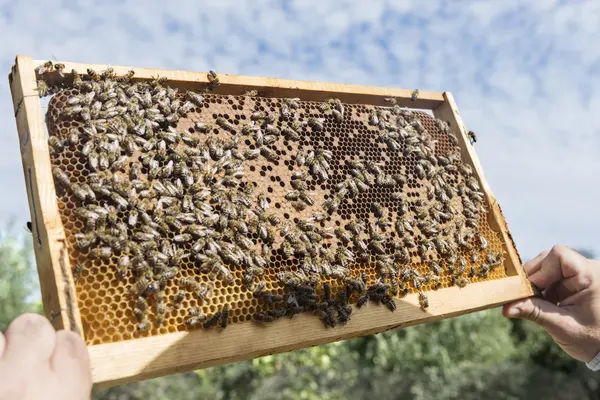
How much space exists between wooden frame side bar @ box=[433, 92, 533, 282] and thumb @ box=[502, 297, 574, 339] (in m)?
0.14

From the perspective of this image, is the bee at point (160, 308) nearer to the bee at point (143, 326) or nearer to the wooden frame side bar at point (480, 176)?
the bee at point (143, 326)

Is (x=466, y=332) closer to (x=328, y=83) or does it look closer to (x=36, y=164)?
(x=328, y=83)

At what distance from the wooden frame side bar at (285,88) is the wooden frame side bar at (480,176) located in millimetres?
118

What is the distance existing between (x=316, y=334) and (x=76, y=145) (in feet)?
7.34

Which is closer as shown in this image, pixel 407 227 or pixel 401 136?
pixel 407 227

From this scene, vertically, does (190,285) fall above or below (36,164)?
below

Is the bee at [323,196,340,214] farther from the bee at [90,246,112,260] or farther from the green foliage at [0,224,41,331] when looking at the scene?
the green foliage at [0,224,41,331]

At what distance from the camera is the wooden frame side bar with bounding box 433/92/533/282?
5.28 metres

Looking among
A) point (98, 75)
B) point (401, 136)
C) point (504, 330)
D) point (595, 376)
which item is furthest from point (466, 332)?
point (98, 75)

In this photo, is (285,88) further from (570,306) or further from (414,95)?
(570,306)

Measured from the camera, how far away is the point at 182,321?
3479 mm

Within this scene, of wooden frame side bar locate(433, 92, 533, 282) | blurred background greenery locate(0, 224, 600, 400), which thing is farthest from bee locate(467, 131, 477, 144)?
blurred background greenery locate(0, 224, 600, 400)

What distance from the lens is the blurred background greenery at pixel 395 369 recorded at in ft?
41.2

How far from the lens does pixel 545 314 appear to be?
5141 mm
